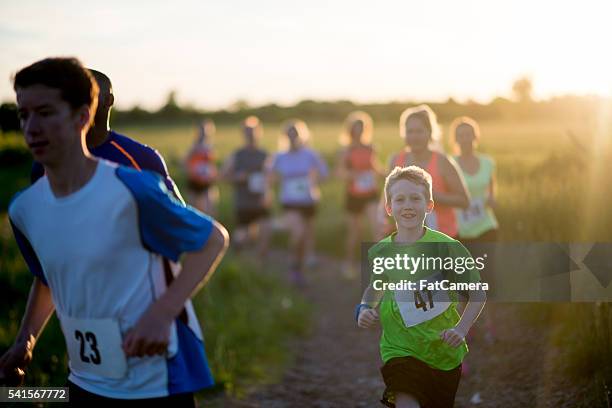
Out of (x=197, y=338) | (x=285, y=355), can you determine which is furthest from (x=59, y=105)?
(x=285, y=355)

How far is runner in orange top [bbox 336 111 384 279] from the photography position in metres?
10.2

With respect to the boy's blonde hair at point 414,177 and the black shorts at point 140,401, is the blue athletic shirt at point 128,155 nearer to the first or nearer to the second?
the black shorts at point 140,401

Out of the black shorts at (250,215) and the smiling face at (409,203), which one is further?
the black shorts at (250,215)

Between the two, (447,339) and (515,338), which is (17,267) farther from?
(447,339)

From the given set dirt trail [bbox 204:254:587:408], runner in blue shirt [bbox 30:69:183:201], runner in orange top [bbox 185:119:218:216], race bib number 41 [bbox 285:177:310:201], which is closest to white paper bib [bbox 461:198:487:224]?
dirt trail [bbox 204:254:587:408]

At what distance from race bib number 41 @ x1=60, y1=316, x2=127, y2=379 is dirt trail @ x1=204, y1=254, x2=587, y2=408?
112 inches

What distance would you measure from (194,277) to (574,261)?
4473mm

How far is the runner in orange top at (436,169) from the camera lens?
5227mm

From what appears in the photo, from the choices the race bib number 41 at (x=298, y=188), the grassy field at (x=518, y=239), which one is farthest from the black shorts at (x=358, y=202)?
the grassy field at (x=518, y=239)

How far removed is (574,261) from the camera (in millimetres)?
6090

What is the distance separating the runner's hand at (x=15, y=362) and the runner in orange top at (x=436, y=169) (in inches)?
123

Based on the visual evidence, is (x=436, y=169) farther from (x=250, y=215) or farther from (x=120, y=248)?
(x=250, y=215)

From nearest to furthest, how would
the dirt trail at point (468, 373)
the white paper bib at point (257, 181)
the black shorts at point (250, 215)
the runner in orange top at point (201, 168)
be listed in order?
the dirt trail at point (468, 373)
the white paper bib at point (257, 181)
the black shorts at point (250, 215)
the runner in orange top at point (201, 168)

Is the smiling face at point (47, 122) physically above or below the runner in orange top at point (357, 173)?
below
